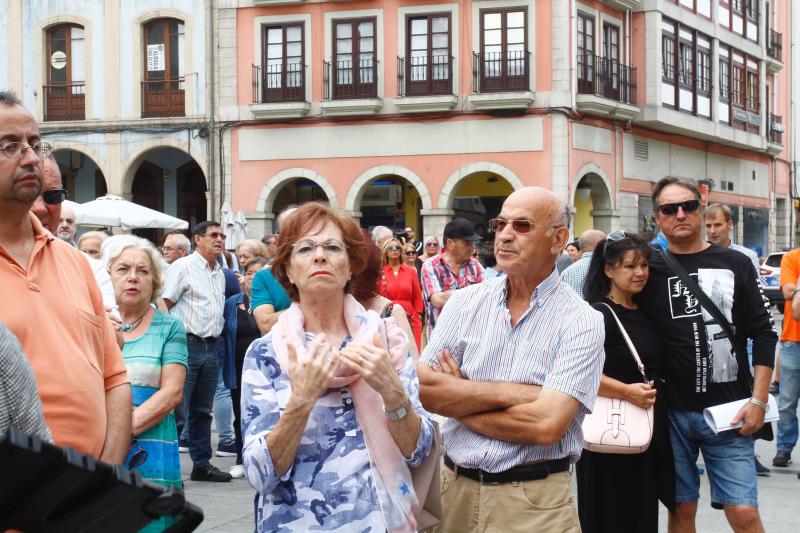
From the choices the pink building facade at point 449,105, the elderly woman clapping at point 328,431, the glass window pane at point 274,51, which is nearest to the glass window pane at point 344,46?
the pink building facade at point 449,105

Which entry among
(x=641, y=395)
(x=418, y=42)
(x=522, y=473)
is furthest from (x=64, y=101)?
(x=522, y=473)

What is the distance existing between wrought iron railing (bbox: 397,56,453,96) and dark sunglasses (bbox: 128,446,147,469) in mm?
24979

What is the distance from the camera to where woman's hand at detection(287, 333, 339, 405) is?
3348mm

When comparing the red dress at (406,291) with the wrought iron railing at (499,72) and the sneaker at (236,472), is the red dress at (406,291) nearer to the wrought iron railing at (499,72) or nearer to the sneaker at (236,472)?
the sneaker at (236,472)

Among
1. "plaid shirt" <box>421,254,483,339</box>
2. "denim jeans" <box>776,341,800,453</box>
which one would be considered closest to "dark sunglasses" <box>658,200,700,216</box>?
"denim jeans" <box>776,341,800,453</box>

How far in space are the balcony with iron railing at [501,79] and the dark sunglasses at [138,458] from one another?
80.2ft

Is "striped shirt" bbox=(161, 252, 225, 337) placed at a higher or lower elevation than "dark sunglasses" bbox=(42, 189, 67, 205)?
lower

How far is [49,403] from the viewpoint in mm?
3064

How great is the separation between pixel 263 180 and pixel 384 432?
28082 millimetres

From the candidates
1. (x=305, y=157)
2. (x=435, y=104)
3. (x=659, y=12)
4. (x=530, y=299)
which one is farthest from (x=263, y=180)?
(x=530, y=299)

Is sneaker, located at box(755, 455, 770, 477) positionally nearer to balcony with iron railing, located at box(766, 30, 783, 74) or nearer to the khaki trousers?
the khaki trousers

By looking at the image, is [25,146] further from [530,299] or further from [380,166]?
[380,166]

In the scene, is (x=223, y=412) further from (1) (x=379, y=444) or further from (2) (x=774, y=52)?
(2) (x=774, y=52)

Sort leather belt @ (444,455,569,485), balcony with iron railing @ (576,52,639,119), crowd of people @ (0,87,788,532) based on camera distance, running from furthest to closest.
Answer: balcony with iron railing @ (576,52,639,119), leather belt @ (444,455,569,485), crowd of people @ (0,87,788,532)
